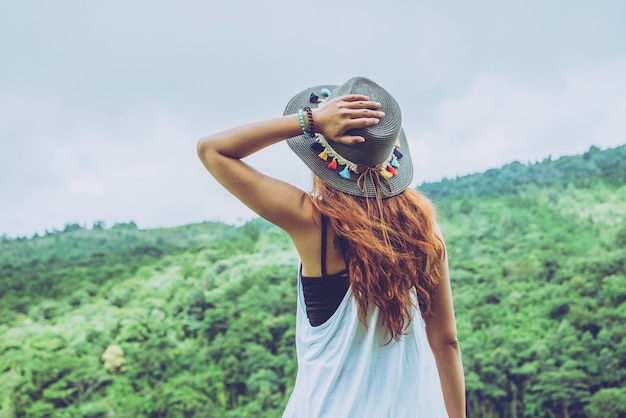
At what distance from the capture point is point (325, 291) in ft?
3.32

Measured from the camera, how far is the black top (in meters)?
1.01

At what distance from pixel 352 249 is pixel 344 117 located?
0.18 m

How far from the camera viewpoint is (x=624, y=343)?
1328 cm

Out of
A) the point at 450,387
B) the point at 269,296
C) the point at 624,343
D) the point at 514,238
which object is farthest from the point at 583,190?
the point at 450,387

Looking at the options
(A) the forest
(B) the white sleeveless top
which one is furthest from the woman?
(A) the forest

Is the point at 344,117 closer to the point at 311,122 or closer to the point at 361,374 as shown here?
the point at 311,122

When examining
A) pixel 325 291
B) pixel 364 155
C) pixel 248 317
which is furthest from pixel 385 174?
pixel 248 317

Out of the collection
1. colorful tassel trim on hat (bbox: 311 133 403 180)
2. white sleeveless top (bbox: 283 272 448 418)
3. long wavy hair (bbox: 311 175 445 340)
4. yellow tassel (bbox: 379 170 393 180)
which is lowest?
white sleeveless top (bbox: 283 272 448 418)

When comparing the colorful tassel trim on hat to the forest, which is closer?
the colorful tassel trim on hat

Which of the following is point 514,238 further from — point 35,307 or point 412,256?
point 412,256

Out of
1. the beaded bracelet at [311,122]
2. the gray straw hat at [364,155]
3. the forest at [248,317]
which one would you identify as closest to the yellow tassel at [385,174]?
the gray straw hat at [364,155]

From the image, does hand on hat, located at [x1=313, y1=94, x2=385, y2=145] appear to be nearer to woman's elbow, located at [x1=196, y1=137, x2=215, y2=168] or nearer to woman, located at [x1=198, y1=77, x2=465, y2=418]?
woman, located at [x1=198, y1=77, x2=465, y2=418]

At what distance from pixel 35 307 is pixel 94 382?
279cm

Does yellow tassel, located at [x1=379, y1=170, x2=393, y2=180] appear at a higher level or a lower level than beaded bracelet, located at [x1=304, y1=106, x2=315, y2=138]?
lower
